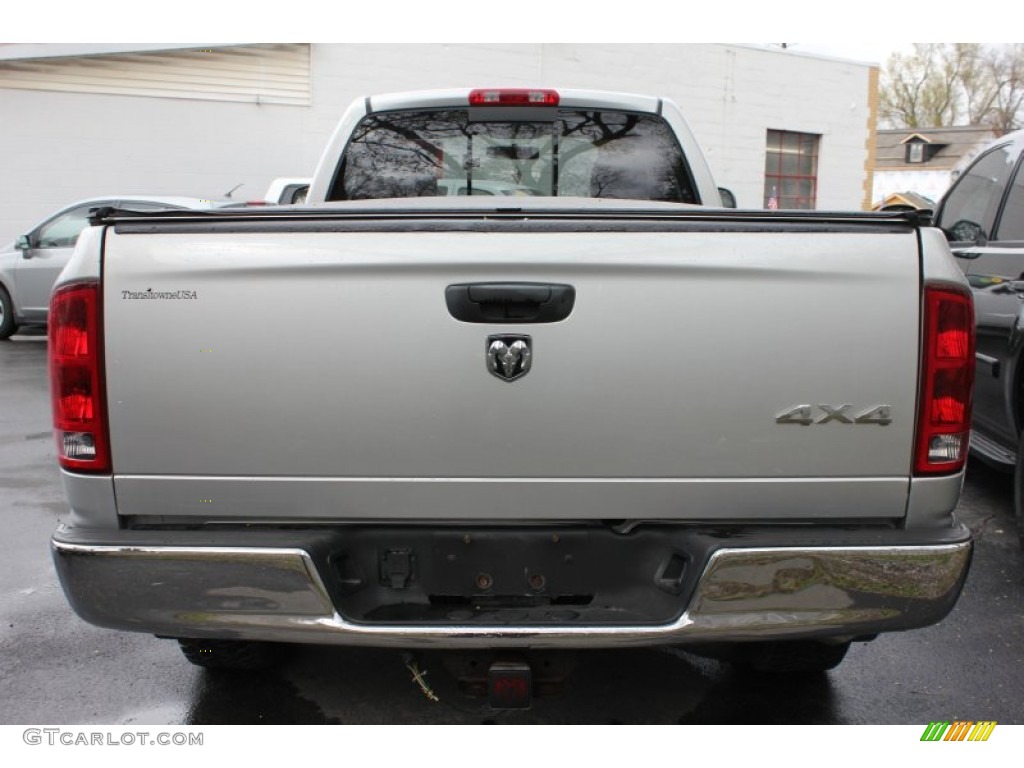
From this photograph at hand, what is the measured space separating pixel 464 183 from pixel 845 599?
103 inches

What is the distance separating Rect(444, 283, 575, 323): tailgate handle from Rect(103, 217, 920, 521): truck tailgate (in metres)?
0.02

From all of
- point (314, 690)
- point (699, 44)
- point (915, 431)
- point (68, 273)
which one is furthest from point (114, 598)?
point (699, 44)

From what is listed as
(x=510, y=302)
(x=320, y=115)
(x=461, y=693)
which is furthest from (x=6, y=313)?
(x=510, y=302)

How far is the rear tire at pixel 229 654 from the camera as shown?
9.72 feet

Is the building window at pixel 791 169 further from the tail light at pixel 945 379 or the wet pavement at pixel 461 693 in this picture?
the tail light at pixel 945 379

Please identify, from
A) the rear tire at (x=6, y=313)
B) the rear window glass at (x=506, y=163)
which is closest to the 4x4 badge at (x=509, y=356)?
the rear window glass at (x=506, y=163)

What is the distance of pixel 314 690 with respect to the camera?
3.14 meters

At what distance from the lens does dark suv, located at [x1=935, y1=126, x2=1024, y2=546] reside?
472 cm

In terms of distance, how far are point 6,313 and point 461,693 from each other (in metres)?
11.1

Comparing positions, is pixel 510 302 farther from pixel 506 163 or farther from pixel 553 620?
pixel 506 163

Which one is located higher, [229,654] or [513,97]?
[513,97]

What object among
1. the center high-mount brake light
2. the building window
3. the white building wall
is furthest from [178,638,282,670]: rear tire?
the building window
